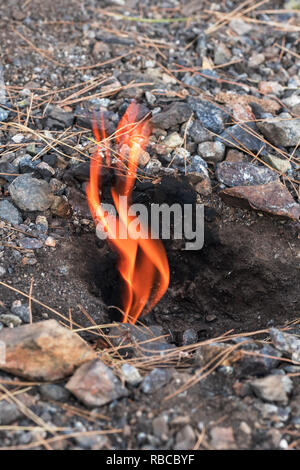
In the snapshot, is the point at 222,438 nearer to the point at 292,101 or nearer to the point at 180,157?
the point at 180,157

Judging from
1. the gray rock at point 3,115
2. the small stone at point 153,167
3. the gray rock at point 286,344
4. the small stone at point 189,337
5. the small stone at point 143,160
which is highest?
the gray rock at point 3,115

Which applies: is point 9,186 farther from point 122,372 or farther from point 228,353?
point 228,353

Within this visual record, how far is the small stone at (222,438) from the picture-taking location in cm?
184

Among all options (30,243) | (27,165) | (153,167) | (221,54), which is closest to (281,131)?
(153,167)

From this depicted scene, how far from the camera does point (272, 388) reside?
201cm

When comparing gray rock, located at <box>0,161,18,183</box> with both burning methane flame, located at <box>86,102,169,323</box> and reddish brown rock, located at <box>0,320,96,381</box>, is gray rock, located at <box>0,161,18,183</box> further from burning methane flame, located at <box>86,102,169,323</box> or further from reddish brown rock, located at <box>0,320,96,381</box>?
reddish brown rock, located at <box>0,320,96,381</box>

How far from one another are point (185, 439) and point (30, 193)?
4.73 ft

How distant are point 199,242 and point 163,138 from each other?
0.63 m

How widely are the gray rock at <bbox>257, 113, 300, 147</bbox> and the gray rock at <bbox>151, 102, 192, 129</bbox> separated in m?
0.43

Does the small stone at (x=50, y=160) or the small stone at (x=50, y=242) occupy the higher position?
the small stone at (x=50, y=160)

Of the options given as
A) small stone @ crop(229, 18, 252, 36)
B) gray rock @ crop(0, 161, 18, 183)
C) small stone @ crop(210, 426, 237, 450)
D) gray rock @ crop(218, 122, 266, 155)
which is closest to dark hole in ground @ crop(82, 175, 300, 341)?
gray rock @ crop(218, 122, 266, 155)

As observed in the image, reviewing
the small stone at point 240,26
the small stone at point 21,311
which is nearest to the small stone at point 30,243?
the small stone at point 21,311

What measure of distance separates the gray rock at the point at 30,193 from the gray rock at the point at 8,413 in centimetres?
109

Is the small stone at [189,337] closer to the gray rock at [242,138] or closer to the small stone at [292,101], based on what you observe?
the gray rock at [242,138]
